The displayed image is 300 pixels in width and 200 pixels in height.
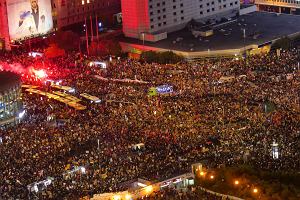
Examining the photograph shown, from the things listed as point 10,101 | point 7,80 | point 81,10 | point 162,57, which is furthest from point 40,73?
point 81,10

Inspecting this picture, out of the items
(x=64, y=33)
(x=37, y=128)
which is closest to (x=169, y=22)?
(x=64, y=33)

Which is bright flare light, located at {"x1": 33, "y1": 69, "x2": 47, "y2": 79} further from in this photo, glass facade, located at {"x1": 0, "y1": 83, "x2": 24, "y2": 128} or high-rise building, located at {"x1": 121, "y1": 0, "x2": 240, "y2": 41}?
high-rise building, located at {"x1": 121, "y1": 0, "x2": 240, "y2": 41}

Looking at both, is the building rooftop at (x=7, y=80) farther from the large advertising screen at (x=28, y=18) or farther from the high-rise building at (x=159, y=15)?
the high-rise building at (x=159, y=15)

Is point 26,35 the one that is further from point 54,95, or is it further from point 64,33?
point 54,95

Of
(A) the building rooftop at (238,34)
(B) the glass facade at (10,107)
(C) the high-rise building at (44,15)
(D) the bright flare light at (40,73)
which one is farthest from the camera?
(C) the high-rise building at (44,15)

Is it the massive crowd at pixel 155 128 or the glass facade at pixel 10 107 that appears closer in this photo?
the massive crowd at pixel 155 128

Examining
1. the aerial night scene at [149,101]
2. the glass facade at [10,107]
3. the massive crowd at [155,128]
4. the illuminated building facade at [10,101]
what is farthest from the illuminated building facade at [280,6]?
the glass facade at [10,107]
